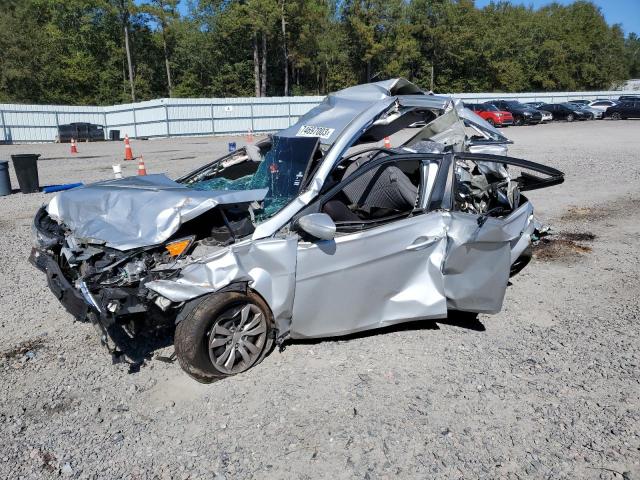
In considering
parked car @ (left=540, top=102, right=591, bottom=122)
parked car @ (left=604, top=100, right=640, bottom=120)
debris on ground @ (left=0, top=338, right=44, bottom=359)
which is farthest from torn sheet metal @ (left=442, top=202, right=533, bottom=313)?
parked car @ (left=604, top=100, right=640, bottom=120)

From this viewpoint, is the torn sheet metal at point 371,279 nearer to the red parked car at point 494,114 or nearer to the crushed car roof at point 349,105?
the crushed car roof at point 349,105

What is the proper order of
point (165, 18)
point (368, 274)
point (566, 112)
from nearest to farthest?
1. point (368, 274)
2. point (566, 112)
3. point (165, 18)

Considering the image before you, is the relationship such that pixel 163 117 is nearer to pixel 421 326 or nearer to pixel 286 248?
pixel 421 326

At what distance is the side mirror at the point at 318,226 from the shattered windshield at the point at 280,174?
490mm

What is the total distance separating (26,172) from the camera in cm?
1105

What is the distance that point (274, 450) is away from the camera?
113 inches

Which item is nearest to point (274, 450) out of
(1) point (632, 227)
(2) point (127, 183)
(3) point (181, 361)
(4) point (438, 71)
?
(3) point (181, 361)

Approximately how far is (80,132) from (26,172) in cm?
2015

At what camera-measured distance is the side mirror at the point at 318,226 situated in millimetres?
3426

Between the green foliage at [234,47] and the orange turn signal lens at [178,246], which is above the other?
the green foliage at [234,47]

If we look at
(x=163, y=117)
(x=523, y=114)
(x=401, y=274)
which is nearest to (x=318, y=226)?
(x=401, y=274)

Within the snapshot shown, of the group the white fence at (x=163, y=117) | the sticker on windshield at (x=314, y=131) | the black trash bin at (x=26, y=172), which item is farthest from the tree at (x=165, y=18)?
the sticker on windshield at (x=314, y=131)

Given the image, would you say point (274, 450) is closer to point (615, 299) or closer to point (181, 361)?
point (181, 361)

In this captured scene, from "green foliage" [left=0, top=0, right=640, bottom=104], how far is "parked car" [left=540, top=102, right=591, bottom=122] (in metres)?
21.3
